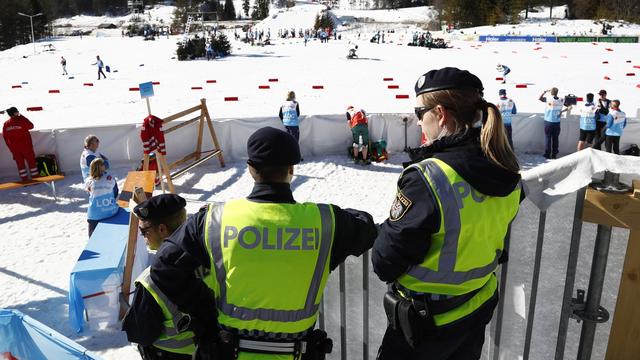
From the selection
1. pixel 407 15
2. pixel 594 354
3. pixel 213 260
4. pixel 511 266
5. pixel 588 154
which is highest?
pixel 407 15

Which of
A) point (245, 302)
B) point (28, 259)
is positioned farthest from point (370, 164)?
point (245, 302)

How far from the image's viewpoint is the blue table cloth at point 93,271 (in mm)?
4945

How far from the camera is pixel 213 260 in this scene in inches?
74.1

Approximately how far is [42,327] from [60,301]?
121 inches

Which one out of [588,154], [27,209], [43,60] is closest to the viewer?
[588,154]

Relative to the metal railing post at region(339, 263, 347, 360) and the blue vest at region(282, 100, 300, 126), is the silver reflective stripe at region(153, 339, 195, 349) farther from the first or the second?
the blue vest at region(282, 100, 300, 126)

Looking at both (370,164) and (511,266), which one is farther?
(370,164)

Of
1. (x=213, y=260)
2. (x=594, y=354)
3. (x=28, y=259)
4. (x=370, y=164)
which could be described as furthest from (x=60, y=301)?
(x=370, y=164)

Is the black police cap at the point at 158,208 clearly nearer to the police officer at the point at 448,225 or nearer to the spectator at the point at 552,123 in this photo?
the police officer at the point at 448,225

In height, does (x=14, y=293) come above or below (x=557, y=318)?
below

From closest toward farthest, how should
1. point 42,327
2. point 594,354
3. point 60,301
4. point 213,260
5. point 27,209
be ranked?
point 213,260, point 594,354, point 42,327, point 60,301, point 27,209

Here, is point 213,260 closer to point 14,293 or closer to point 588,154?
point 588,154

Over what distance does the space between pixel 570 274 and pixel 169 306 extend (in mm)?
1821

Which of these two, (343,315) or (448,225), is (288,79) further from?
(448,225)
